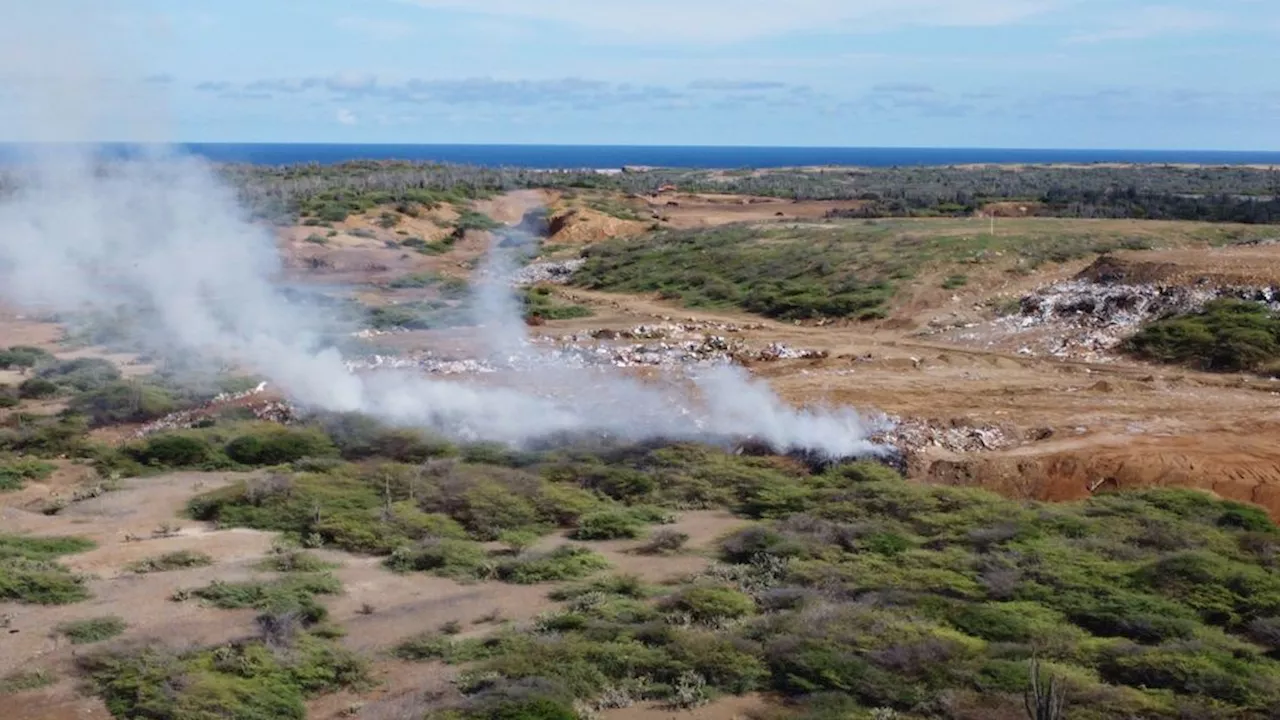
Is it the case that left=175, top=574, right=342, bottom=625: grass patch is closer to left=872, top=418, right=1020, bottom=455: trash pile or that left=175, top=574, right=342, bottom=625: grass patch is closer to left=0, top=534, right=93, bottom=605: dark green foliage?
left=0, top=534, right=93, bottom=605: dark green foliage

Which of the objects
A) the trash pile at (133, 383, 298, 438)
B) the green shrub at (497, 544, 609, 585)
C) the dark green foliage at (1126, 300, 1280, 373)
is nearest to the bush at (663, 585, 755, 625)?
the green shrub at (497, 544, 609, 585)

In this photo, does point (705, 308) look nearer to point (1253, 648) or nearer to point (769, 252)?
point (769, 252)

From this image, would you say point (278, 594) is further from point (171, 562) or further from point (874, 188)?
point (874, 188)

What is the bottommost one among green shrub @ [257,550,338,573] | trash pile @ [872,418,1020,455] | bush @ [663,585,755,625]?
green shrub @ [257,550,338,573]

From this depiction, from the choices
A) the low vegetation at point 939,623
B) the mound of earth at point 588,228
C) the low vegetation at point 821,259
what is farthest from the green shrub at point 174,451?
the mound of earth at point 588,228

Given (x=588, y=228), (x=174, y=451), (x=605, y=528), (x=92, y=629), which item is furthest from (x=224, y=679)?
(x=588, y=228)

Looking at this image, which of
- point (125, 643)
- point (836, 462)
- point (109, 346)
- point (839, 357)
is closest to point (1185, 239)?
point (839, 357)

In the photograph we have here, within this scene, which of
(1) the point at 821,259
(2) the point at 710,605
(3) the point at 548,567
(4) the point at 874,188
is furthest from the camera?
(4) the point at 874,188
